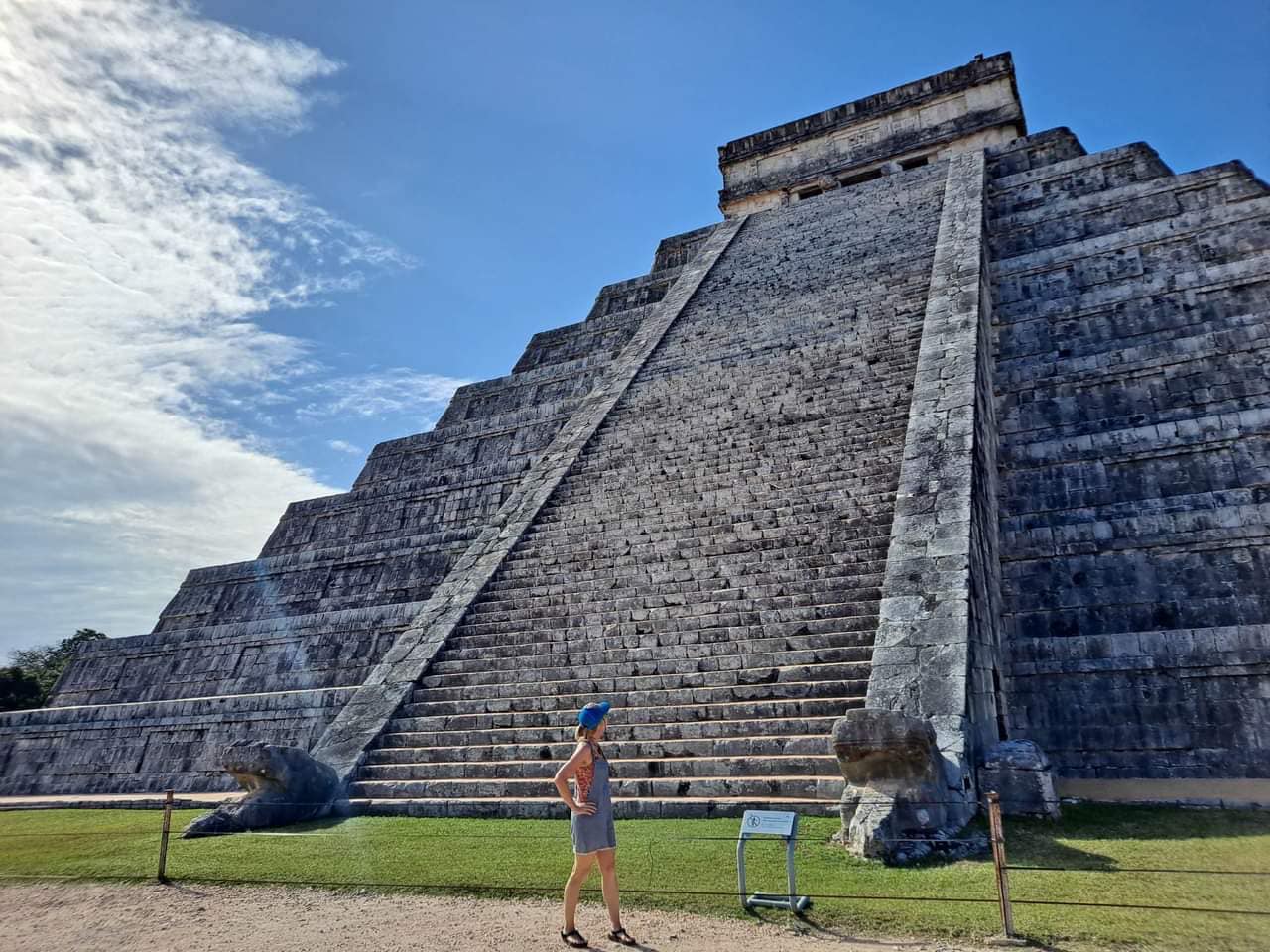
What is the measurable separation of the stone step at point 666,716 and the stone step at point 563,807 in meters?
0.78

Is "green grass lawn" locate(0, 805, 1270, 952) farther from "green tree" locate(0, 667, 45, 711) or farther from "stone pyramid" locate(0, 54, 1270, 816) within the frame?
"green tree" locate(0, 667, 45, 711)

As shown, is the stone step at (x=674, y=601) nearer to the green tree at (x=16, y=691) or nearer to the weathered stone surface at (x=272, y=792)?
the weathered stone surface at (x=272, y=792)

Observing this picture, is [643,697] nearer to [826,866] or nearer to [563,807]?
[563,807]

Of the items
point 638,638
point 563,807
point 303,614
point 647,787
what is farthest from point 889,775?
point 303,614

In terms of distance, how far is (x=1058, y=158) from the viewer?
16.9 meters

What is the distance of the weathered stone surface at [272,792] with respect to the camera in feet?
24.1

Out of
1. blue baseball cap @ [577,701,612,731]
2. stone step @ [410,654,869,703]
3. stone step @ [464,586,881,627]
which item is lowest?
blue baseball cap @ [577,701,612,731]

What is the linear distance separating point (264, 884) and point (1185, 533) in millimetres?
8541

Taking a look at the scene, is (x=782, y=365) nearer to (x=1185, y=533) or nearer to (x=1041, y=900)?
(x=1185, y=533)

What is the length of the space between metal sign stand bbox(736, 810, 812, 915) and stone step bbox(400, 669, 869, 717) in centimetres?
262

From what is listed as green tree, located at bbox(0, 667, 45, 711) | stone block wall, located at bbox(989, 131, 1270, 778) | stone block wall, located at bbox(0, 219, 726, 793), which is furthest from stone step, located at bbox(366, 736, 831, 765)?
green tree, located at bbox(0, 667, 45, 711)

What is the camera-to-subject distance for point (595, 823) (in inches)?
170

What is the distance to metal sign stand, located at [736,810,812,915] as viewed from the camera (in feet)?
14.6

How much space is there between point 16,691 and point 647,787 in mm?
18405
